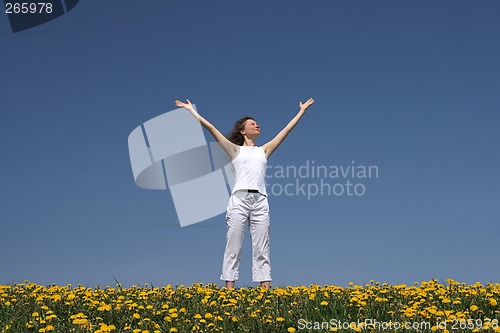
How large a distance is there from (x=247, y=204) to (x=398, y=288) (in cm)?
269

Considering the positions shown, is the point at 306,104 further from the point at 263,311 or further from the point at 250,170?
the point at 263,311

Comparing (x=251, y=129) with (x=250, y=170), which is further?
(x=251, y=129)

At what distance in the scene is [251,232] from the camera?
9797 millimetres

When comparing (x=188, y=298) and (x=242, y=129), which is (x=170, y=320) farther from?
(x=242, y=129)

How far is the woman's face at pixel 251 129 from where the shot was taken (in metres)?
10.3

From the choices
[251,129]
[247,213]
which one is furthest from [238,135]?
[247,213]

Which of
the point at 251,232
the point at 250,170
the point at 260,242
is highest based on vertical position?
the point at 250,170

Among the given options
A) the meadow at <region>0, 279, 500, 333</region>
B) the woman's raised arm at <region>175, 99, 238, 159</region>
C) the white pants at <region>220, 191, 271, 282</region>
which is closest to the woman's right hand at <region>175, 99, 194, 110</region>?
the woman's raised arm at <region>175, 99, 238, 159</region>

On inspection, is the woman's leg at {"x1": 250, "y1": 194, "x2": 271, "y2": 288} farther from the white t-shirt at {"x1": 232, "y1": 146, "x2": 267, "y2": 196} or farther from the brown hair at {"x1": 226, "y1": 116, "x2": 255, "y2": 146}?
the brown hair at {"x1": 226, "y1": 116, "x2": 255, "y2": 146}

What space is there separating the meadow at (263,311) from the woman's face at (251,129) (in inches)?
105

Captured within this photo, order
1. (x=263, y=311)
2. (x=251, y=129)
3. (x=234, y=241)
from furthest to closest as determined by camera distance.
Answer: (x=251, y=129)
(x=234, y=241)
(x=263, y=311)

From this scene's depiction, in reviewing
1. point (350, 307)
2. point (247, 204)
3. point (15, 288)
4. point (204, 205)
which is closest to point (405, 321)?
point (350, 307)

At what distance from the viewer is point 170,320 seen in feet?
22.7

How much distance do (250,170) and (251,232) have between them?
1015 mm
